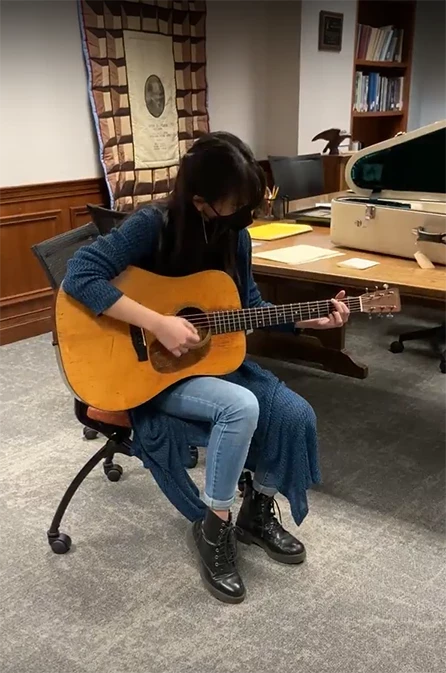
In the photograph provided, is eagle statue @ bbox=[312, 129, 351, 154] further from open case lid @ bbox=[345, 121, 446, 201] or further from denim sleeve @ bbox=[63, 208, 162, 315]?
denim sleeve @ bbox=[63, 208, 162, 315]

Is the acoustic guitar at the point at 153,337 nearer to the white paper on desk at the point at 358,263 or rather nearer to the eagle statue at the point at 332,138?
the white paper on desk at the point at 358,263

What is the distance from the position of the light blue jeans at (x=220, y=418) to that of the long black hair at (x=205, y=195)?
0.30 metres

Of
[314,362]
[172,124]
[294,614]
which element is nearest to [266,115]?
[172,124]

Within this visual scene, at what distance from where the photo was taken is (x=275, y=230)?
2.53 metres

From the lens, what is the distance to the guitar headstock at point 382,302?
66.6 inches

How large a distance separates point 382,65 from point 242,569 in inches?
190

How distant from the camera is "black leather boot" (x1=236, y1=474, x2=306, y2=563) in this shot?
1779 millimetres

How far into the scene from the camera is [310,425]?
1.68 m

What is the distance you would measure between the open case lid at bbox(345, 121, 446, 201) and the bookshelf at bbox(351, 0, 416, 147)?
3289mm

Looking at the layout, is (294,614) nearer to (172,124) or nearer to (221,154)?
(221,154)

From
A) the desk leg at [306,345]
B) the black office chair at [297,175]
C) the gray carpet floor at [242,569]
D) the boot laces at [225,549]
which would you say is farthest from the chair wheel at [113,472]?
the black office chair at [297,175]

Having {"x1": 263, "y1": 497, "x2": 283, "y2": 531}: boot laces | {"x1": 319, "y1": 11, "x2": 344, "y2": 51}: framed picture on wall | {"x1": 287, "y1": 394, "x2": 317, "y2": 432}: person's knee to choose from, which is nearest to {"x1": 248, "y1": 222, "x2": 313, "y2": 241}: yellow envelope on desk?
{"x1": 287, "y1": 394, "x2": 317, "y2": 432}: person's knee

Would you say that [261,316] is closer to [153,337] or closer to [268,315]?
[268,315]

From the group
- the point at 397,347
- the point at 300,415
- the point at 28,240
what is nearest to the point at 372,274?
Result: the point at 300,415
